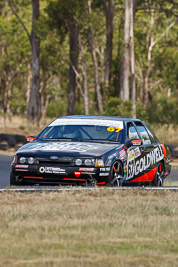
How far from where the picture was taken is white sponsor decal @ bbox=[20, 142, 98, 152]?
12.1 metres

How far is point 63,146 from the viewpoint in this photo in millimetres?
12281

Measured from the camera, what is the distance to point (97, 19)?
43.8 meters

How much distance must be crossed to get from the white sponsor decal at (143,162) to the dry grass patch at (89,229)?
1.19 metres

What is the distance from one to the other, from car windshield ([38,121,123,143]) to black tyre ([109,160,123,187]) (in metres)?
0.68

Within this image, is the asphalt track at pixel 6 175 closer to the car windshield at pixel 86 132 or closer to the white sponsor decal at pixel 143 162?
the white sponsor decal at pixel 143 162

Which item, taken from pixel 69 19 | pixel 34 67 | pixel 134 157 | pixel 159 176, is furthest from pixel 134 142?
pixel 69 19

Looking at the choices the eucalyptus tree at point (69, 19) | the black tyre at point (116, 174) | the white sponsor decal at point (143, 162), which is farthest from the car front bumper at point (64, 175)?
the eucalyptus tree at point (69, 19)

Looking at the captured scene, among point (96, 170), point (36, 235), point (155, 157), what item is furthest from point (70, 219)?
point (155, 157)

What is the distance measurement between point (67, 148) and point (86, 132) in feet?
3.36

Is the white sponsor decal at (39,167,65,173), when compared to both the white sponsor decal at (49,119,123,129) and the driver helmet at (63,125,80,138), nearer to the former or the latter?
the driver helmet at (63,125,80,138)

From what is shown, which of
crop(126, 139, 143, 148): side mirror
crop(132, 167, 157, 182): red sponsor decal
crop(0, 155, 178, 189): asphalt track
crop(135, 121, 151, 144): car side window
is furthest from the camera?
crop(135, 121, 151, 144): car side window

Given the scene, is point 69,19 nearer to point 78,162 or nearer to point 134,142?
point 134,142

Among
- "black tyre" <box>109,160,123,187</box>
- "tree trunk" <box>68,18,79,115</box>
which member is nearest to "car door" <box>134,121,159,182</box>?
"black tyre" <box>109,160,123,187</box>

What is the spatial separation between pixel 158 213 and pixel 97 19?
35.0 m
